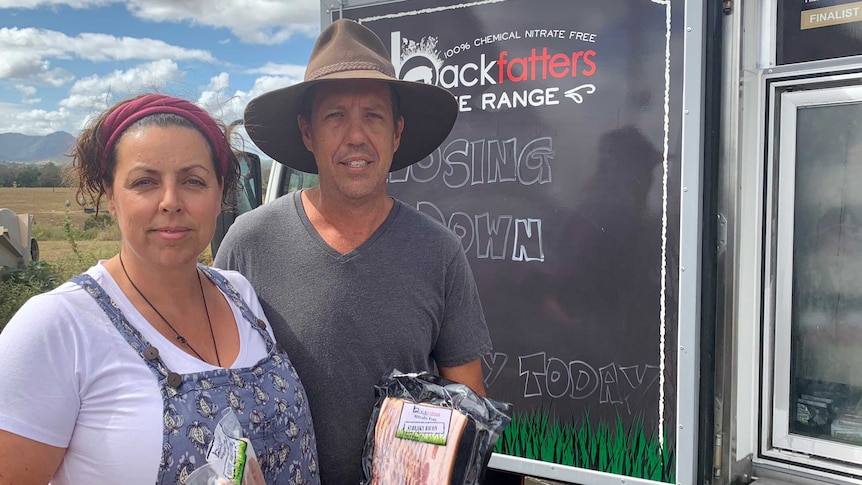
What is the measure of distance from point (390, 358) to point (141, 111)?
82 cm

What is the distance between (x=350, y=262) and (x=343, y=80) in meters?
0.47

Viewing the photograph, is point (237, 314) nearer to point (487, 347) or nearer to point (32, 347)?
point (32, 347)

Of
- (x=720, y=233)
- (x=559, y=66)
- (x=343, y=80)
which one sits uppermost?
(x=559, y=66)

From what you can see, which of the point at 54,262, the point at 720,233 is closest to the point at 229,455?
the point at 720,233

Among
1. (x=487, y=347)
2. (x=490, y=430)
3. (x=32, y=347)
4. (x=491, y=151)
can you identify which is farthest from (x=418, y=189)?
(x=32, y=347)

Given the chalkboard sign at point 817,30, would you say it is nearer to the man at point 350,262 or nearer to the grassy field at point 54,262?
the man at point 350,262

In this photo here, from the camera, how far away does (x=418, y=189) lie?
2994 mm

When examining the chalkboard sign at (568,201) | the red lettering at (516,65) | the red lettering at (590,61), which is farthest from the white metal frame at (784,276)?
the red lettering at (516,65)

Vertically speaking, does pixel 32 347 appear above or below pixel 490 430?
above

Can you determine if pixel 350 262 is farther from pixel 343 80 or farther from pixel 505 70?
pixel 505 70

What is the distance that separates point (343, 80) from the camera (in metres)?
1.78

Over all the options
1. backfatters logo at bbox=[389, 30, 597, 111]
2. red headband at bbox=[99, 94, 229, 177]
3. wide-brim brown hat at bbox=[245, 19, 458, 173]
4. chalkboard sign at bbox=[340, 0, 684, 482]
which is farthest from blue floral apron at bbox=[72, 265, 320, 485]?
backfatters logo at bbox=[389, 30, 597, 111]

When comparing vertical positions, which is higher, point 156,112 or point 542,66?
point 542,66

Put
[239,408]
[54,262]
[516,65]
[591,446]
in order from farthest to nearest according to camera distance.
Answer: [54,262]
[516,65]
[591,446]
[239,408]
